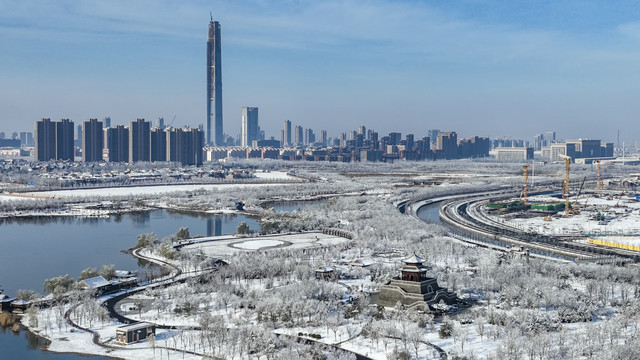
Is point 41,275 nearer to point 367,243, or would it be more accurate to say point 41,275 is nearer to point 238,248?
point 238,248

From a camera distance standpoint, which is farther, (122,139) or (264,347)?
(122,139)

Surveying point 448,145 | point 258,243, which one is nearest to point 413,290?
point 258,243

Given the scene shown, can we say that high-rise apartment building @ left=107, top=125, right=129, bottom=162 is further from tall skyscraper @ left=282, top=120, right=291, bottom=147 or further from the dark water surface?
tall skyscraper @ left=282, top=120, right=291, bottom=147

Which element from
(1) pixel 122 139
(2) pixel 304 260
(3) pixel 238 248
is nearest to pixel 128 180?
(1) pixel 122 139

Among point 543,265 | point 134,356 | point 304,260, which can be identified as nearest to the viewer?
point 134,356

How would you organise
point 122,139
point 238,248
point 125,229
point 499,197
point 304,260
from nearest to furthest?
point 304,260, point 238,248, point 125,229, point 499,197, point 122,139

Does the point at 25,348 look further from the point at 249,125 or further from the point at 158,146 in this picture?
the point at 249,125

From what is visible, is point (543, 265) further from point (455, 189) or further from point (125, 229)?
point (455, 189)

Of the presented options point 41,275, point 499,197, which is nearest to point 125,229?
point 41,275
